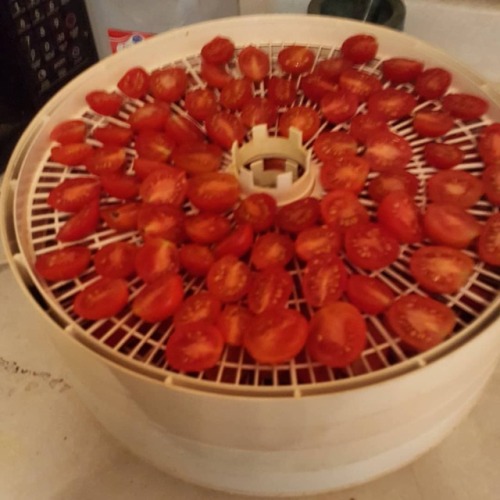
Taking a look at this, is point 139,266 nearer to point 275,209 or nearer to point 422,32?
point 275,209

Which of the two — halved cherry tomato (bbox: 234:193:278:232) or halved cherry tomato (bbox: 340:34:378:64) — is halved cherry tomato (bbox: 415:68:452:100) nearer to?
halved cherry tomato (bbox: 340:34:378:64)

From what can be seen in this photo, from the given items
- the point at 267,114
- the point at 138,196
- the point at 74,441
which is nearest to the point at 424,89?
the point at 267,114

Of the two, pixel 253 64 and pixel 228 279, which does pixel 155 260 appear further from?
pixel 253 64

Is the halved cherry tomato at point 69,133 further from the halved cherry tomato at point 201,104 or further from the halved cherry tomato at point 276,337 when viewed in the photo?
the halved cherry tomato at point 276,337

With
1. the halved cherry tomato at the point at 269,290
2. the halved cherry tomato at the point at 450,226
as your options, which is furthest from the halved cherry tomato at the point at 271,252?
the halved cherry tomato at the point at 450,226

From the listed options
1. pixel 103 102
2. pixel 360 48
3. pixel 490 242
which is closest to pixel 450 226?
pixel 490 242

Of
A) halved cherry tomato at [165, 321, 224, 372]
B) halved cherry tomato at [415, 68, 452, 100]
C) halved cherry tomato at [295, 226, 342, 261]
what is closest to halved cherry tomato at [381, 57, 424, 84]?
halved cherry tomato at [415, 68, 452, 100]
